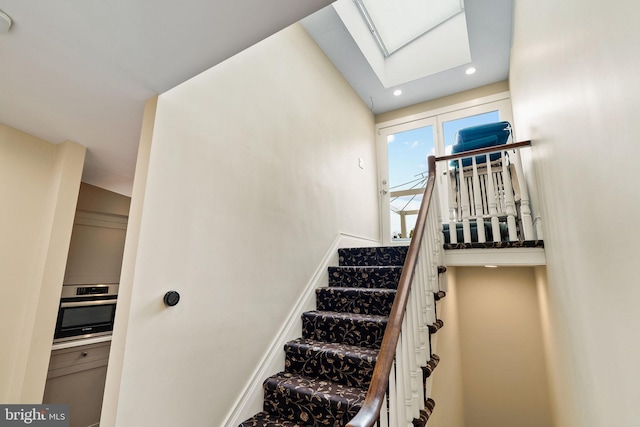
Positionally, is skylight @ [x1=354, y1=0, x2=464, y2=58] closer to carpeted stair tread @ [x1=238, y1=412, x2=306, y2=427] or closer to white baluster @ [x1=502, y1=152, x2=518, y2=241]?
white baluster @ [x1=502, y1=152, x2=518, y2=241]

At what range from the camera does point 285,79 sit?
8.69 ft

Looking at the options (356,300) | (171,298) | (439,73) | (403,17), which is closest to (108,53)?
(171,298)

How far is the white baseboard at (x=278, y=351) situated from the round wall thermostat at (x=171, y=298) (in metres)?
0.81

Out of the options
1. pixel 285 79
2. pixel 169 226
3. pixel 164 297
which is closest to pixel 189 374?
pixel 164 297

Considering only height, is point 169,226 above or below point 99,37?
below

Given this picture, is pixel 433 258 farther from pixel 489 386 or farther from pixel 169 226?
pixel 489 386

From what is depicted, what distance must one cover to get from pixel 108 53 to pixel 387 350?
5.81ft

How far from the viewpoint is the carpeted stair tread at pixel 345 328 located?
209 cm

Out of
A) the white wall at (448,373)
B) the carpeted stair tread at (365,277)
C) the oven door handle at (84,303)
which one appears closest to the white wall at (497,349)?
the white wall at (448,373)

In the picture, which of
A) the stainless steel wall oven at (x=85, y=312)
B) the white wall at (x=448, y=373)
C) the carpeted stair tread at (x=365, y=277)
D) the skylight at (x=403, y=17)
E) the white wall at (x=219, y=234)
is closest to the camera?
the white wall at (x=219, y=234)

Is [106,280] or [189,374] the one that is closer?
[189,374]

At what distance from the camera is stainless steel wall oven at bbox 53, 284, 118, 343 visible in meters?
2.46

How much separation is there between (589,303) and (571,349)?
54cm

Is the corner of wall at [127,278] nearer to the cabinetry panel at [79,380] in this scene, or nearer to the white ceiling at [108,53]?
the white ceiling at [108,53]
